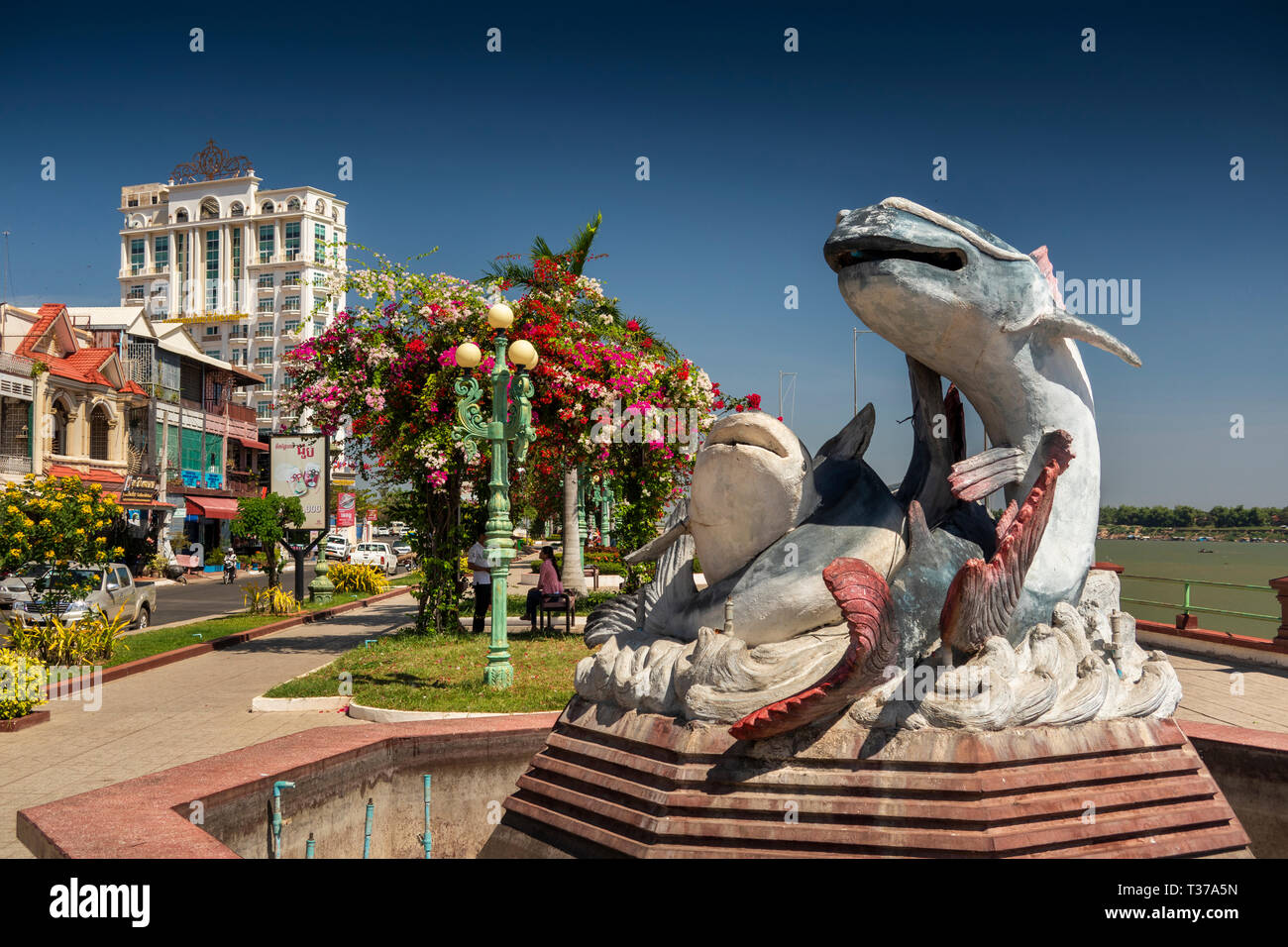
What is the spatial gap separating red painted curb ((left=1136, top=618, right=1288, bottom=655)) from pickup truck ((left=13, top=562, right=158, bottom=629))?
54.0 feet

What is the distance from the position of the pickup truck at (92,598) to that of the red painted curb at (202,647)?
3.99ft

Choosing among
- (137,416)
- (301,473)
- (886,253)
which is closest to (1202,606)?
(886,253)

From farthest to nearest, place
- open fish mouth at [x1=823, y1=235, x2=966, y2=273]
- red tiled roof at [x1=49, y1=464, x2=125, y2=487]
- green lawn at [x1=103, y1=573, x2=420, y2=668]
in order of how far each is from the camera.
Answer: red tiled roof at [x1=49, y1=464, x2=125, y2=487] < green lawn at [x1=103, y1=573, x2=420, y2=668] < open fish mouth at [x1=823, y1=235, x2=966, y2=273]

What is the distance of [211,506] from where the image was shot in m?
38.9

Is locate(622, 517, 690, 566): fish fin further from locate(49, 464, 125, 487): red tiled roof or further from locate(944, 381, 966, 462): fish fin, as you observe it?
locate(49, 464, 125, 487): red tiled roof

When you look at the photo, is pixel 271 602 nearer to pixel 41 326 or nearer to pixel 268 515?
pixel 268 515

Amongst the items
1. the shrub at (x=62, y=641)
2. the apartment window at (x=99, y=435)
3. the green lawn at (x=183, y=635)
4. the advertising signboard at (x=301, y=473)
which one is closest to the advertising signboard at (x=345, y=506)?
the apartment window at (x=99, y=435)

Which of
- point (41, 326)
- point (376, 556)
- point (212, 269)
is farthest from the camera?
point (212, 269)

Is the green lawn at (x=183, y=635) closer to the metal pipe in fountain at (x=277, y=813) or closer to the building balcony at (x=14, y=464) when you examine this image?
the metal pipe in fountain at (x=277, y=813)

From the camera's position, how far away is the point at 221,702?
34.8 feet

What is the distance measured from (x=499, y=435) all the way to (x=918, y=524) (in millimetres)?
7199

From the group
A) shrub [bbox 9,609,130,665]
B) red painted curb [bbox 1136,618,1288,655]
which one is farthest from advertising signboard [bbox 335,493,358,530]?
red painted curb [bbox 1136,618,1288,655]

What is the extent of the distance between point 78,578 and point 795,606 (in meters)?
13.0

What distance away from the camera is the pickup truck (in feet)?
43.8
